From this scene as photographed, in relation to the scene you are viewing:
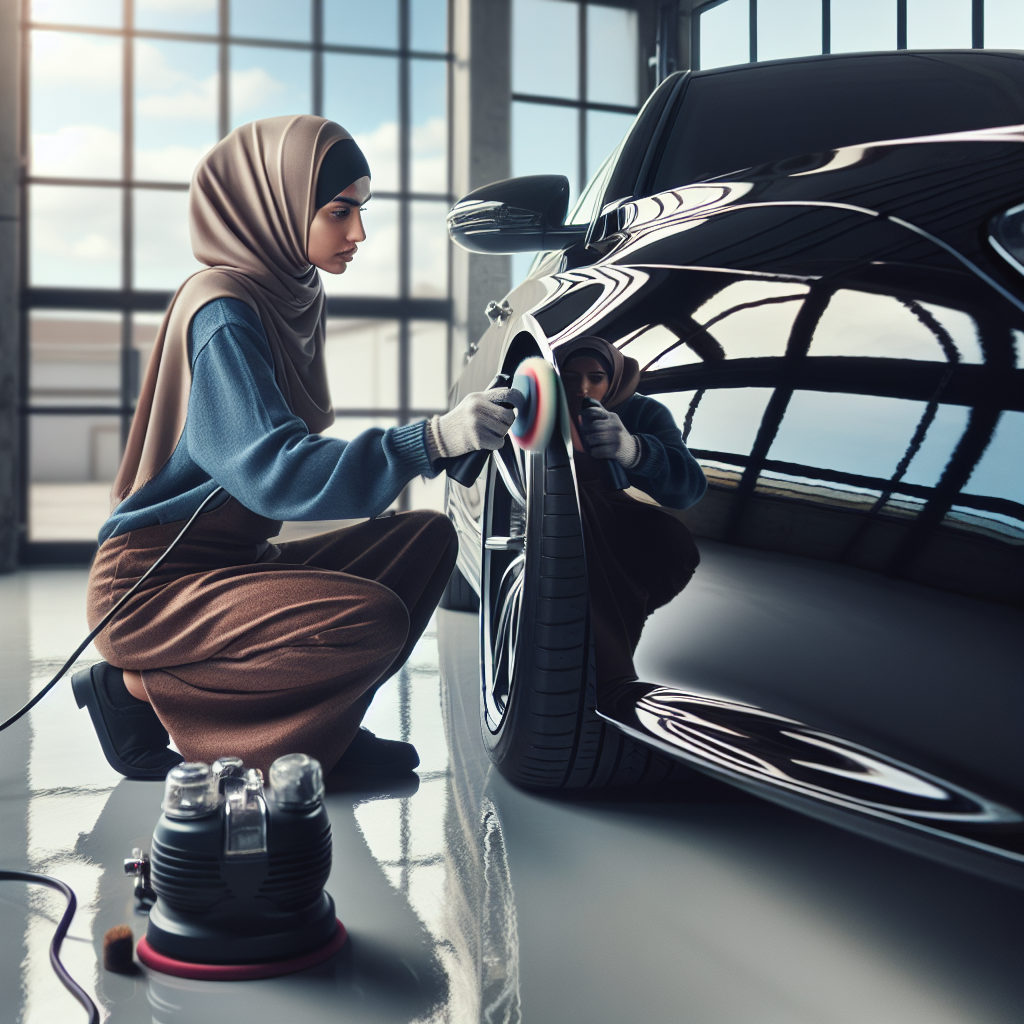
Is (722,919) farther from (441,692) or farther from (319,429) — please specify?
(441,692)

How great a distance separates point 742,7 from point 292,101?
107 inches

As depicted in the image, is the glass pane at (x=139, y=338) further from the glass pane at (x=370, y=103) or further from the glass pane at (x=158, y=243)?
the glass pane at (x=370, y=103)

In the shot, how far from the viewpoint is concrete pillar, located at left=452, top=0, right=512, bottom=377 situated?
5949 millimetres

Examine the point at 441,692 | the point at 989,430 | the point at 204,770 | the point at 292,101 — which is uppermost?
the point at 292,101

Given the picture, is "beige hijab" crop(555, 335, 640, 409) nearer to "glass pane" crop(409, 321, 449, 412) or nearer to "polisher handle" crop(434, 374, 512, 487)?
"polisher handle" crop(434, 374, 512, 487)

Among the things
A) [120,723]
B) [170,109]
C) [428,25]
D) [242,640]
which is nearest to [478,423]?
[242,640]

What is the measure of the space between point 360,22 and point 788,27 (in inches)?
99.3

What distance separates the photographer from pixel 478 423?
4.31 feet

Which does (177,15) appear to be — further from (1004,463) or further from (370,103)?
(1004,463)

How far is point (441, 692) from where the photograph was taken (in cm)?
235

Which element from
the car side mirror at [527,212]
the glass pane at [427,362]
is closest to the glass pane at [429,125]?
the glass pane at [427,362]

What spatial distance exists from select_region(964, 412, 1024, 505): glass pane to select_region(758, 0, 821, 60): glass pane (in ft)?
17.9

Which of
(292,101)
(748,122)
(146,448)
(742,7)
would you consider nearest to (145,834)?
(146,448)

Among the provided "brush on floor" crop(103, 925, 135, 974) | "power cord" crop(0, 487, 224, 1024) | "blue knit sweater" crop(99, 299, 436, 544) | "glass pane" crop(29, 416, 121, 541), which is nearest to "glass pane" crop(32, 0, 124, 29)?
"glass pane" crop(29, 416, 121, 541)
